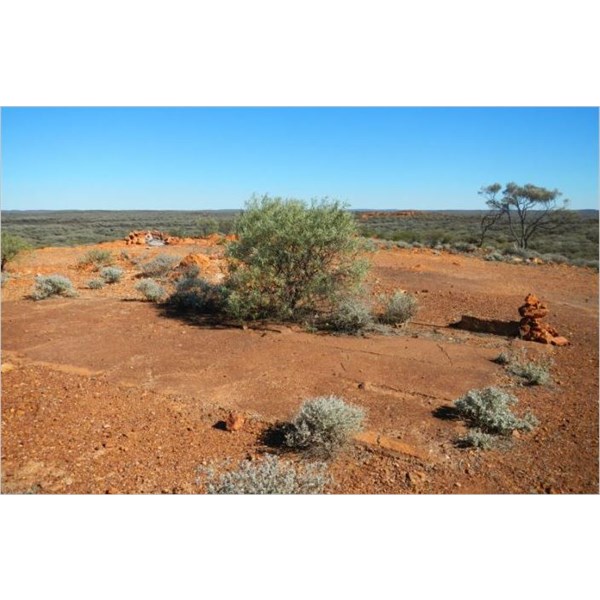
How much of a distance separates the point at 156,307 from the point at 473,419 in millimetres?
5990

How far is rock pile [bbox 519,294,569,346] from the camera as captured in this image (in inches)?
274

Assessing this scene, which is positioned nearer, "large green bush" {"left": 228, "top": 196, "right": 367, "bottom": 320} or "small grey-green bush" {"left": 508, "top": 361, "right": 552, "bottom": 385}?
"small grey-green bush" {"left": 508, "top": 361, "right": 552, "bottom": 385}

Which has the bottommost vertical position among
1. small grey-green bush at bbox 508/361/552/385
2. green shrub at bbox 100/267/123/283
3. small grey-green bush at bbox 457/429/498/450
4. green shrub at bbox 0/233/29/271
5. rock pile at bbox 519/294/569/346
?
small grey-green bush at bbox 457/429/498/450

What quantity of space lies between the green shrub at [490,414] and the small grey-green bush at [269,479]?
158 cm

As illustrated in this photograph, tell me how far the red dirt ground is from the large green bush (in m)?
0.88

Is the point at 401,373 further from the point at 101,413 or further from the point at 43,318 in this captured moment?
the point at 43,318

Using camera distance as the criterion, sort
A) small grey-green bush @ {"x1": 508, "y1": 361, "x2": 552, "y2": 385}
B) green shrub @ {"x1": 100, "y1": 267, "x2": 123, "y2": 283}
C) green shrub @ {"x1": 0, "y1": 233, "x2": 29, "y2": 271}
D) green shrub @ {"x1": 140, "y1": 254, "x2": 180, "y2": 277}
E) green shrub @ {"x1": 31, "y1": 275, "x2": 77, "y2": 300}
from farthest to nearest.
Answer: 1. green shrub @ {"x1": 0, "y1": 233, "x2": 29, "y2": 271}
2. green shrub @ {"x1": 140, "y1": 254, "x2": 180, "y2": 277}
3. green shrub @ {"x1": 100, "y1": 267, "x2": 123, "y2": 283}
4. green shrub @ {"x1": 31, "y1": 275, "x2": 77, "y2": 300}
5. small grey-green bush @ {"x1": 508, "y1": 361, "x2": 552, "y2": 385}

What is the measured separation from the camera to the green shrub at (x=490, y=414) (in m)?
4.11

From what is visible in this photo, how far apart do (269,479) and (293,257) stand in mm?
4920

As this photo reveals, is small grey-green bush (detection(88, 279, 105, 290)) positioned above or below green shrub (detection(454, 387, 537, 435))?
above

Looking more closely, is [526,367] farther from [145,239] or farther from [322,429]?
[145,239]

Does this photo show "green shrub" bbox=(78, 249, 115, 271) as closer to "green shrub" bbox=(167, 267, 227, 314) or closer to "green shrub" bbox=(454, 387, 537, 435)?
"green shrub" bbox=(167, 267, 227, 314)

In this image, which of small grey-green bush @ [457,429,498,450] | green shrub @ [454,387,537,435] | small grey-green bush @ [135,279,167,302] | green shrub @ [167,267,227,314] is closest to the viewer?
small grey-green bush @ [457,429,498,450]

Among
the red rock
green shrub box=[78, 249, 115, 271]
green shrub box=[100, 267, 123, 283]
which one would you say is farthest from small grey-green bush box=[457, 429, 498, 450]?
green shrub box=[78, 249, 115, 271]
